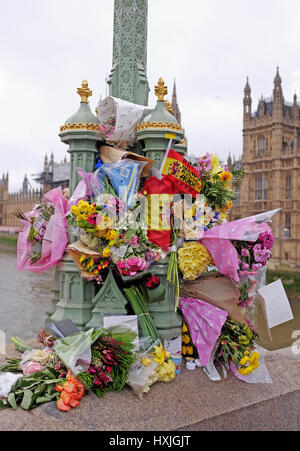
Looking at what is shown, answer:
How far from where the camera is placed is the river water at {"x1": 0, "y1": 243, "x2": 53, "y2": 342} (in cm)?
1084

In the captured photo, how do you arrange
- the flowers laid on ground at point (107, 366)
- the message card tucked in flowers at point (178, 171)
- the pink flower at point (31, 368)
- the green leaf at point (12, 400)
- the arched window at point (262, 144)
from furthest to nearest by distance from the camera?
the arched window at point (262, 144), the message card tucked in flowers at point (178, 171), the pink flower at point (31, 368), the flowers laid on ground at point (107, 366), the green leaf at point (12, 400)

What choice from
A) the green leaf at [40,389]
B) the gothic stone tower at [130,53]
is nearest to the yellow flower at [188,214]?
the gothic stone tower at [130,53]

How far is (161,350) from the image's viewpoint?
3.09 meters

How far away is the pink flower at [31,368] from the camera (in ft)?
9.12

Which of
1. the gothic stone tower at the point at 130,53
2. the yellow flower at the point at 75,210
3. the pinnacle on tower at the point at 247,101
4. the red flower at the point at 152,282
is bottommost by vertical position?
the red flower at the point at 152,282

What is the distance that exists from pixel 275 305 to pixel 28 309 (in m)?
12.1

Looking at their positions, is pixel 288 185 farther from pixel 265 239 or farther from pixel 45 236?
pixel 45 236

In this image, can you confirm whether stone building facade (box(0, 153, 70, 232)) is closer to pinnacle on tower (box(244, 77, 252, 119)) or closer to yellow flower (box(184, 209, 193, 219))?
pinnacle on tower (box(244, 77, 252, 119))

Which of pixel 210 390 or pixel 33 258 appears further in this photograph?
pixel 33 258

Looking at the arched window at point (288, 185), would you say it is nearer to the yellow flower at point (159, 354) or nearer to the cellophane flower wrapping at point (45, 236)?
the cellophane flower wrapping at point (45, 236)

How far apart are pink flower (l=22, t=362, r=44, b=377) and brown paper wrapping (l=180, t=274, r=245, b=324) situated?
1357mm

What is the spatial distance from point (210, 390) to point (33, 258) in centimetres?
196
